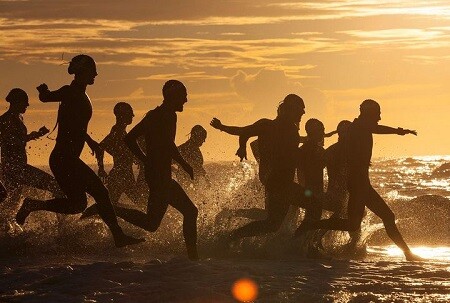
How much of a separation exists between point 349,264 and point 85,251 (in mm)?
3950

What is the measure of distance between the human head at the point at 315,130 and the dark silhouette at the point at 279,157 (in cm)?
126

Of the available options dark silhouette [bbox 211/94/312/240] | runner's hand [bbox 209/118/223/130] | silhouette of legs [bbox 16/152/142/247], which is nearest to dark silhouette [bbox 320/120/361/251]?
dark silhouette [bbox 211/94/312/240]

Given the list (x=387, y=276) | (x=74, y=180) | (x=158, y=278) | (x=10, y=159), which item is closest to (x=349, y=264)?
(x=387, y=276)

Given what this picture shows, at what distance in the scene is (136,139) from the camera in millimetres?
11414

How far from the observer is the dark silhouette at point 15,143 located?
13.8 m

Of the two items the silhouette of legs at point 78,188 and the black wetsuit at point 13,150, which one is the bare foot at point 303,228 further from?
the black wetsuit at point 13,150

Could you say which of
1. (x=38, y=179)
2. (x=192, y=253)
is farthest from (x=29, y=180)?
(x=192, y=253)

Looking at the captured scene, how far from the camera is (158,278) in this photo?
34.5 ft

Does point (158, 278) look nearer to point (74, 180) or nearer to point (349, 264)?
point (74, 180)

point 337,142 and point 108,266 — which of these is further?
point 337,142

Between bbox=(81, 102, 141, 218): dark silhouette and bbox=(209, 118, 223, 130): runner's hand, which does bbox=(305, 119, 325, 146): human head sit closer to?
bbox=(209, 118, 223, 130): runner's hand

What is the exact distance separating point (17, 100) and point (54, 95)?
3.25 m

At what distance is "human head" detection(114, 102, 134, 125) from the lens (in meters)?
14.8

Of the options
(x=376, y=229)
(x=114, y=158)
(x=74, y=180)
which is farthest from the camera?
(x=376, y=229)
